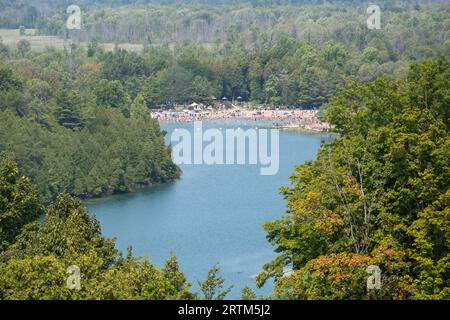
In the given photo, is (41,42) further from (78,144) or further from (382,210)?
(382,210)

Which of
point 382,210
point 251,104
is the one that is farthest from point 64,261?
point 251,104

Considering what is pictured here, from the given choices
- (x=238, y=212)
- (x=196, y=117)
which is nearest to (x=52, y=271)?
(x=238, y=212)

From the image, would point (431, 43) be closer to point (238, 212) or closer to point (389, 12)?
point (389, 12)

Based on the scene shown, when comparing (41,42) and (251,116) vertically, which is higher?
(41,42)

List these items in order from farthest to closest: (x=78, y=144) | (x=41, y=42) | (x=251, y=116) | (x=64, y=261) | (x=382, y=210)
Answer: (x=41, y=42), (x=251, y=116), (x=78, y=144), (x=64, y=261), (x=382, y=210)

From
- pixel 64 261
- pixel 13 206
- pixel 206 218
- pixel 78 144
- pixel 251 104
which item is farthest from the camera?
pixel 251 104

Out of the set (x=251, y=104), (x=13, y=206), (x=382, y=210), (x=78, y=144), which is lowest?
(x=251, y=104)

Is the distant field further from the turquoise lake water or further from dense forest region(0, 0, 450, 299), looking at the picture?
the turquoise lake water
